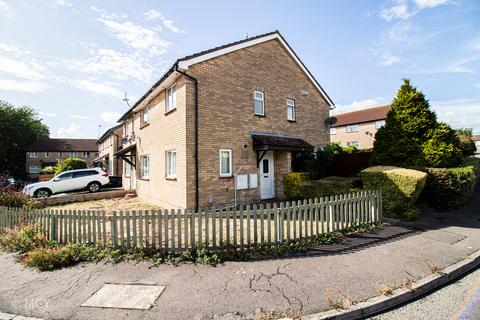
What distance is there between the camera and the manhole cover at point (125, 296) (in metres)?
3.87

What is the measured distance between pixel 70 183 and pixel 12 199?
729cm

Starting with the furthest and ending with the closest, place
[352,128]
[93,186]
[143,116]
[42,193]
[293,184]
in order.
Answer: [352,128], [93,186], [143,116], [42,193], [293,184]

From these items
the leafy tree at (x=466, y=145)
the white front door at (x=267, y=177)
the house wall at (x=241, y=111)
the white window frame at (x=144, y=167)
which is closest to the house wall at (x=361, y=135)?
the leafy tree at (x=466, y=145)

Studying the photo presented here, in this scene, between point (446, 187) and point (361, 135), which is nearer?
point (446, 187)

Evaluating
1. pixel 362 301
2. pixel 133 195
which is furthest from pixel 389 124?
pixel 133 195

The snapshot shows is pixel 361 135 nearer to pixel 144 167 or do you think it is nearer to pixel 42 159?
pixel 144 167

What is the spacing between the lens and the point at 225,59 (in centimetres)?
1112

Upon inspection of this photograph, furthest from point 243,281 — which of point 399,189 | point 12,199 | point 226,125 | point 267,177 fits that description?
point 12,199

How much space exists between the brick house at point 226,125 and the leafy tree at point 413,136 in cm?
416

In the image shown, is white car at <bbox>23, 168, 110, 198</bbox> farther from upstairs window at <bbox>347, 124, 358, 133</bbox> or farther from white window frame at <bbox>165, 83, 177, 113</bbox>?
upstairs window at <bbox>347, 124, 358, 133</bbox>

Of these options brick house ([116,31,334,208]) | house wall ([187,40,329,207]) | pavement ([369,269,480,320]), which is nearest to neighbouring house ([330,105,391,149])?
house wall ([187,40,329,207])

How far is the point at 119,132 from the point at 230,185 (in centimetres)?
2310

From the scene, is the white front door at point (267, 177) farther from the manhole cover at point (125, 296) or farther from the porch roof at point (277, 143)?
the manhole cover at point (125, 296)

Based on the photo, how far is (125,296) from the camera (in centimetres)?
409
